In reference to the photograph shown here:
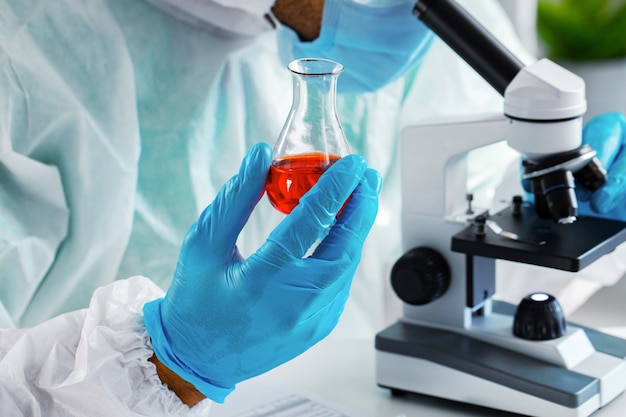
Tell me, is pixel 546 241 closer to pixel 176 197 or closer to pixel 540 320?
pixel 540 320

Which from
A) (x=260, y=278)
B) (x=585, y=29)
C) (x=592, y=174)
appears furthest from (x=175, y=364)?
(x=585, y=29)

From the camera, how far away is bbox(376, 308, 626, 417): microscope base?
126cm

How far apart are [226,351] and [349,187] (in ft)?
0.87

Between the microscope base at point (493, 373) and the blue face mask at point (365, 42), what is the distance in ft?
1.72

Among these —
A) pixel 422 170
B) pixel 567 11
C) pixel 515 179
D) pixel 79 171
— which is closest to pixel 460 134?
pixel 422 170

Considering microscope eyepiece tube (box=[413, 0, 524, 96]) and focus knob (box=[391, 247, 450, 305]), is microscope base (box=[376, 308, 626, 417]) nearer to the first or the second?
focus knob (box=[391, 247, 450, 305])

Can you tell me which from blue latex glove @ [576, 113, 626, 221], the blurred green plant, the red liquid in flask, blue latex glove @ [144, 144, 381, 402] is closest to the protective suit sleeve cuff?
blue latex glove @ [144, 144, 381, 402]

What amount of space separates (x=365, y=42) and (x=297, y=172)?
0.62 m

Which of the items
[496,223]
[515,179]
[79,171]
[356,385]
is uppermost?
[79,171]

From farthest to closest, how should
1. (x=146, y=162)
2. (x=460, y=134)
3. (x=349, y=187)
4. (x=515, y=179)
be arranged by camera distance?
(x=515, y=179) < (x=146, y=162) < (x=460, y=134) < (x=349, y=187)

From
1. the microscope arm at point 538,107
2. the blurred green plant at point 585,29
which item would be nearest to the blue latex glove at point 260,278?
the microscope arm at point 538,107

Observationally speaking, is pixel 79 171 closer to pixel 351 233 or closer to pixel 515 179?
pixel 351 233

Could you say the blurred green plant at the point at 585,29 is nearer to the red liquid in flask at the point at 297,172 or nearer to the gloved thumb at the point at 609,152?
the gloved thumb at the point at 609,152

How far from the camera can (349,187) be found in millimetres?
1051
